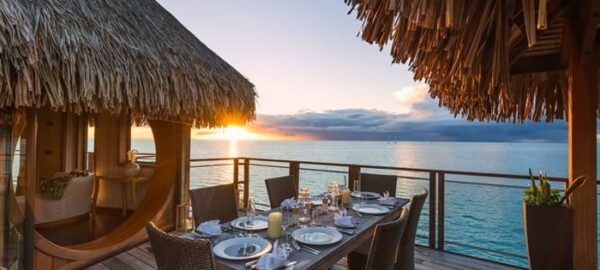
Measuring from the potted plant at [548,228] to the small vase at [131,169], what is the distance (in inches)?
224

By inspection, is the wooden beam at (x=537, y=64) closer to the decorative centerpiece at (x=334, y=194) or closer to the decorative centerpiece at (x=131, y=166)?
the decorative centerpiece at (x=334, y=194)

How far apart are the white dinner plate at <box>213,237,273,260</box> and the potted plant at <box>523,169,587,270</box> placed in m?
2.29

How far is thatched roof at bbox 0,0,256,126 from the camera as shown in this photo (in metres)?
2.17

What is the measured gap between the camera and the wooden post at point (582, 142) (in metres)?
2.44

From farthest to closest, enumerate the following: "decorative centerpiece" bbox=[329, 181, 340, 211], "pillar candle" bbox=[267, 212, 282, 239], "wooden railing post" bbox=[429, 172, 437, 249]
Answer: "wooden railing post" bbox=[429, 172, 437, 249], "decorative centerpiece" bbox=[329, 181, 340, 211], "pillar candle" bbox=[267, 212, 282, 239]

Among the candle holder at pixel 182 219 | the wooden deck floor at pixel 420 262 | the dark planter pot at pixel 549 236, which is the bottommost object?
the wooden deck floor at pixel 420 262

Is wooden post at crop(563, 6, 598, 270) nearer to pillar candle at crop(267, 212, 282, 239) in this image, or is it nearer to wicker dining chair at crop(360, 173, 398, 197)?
wicker dining chair at crop(360, 173, 398, 197)

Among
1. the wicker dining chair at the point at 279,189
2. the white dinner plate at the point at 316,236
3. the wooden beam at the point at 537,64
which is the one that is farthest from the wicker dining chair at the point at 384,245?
the wooden beam at the point at 537,64

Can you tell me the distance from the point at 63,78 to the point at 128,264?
6.52 feet

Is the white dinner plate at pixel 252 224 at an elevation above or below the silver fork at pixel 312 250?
above

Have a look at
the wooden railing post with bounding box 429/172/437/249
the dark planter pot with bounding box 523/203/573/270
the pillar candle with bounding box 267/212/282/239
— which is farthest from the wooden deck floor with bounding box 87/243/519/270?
the pillar candle with bounding box 267/212/282/239

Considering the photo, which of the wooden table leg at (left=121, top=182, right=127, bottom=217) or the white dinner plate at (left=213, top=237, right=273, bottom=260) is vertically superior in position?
the white dinner plate at (left=213, top=237, right=273, bottom=260)

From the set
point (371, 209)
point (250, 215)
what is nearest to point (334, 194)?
point (371, 209)

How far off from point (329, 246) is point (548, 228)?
1996 millimetres
